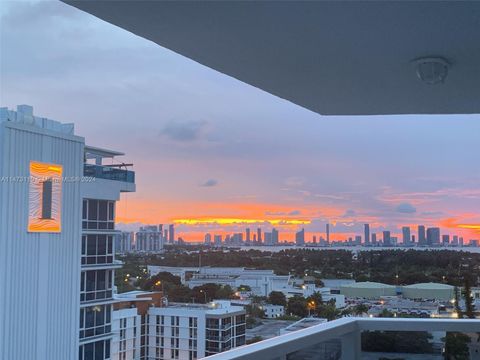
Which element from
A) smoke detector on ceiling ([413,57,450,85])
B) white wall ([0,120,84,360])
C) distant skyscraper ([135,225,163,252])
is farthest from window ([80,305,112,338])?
smoke detector on ceiling ([413,57,450,85])

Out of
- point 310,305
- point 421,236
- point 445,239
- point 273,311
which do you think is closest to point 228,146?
point 421,236

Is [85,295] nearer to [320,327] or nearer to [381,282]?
[381,282]

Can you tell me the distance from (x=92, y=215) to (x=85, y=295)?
6.59ft

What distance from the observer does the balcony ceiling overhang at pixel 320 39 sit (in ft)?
4.42

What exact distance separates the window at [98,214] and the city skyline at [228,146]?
3.82 feet

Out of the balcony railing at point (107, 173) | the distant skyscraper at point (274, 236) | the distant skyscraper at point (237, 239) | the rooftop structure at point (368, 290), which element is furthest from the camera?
the distant skyscraper at point (274, 236)

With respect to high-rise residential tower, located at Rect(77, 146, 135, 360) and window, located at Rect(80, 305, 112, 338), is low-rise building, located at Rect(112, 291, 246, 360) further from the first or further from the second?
high-rise residential tower, located at Rect(77, 146, 135, 360)

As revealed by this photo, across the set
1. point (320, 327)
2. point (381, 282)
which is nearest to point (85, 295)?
point (381, 282)

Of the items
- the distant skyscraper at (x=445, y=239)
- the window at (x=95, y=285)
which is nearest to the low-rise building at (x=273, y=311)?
the distant skyscraper at (x=445, y=239)

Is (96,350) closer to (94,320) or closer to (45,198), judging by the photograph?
(94,320)

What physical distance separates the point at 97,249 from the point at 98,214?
104 centimetres

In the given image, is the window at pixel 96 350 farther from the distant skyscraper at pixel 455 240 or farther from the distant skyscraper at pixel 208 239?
the distant skyscraper at pixel 455 240

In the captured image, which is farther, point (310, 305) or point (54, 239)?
point (54, 239)

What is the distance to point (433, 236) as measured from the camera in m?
9.12
